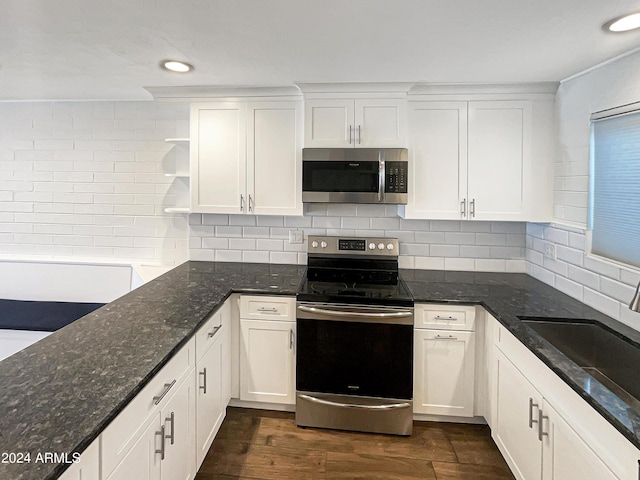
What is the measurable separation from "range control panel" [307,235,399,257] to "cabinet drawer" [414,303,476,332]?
0.63 m

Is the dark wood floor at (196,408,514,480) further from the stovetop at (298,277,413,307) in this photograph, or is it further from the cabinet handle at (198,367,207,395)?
the stovetop at (298,277,413,307)

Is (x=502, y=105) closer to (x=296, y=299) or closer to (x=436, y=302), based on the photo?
(x=436, y=302)

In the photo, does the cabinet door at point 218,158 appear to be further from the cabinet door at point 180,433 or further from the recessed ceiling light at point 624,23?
the recessed ceiling light at point 624,23

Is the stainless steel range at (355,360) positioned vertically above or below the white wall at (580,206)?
below

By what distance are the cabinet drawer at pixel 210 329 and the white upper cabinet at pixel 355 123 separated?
4.13 feet

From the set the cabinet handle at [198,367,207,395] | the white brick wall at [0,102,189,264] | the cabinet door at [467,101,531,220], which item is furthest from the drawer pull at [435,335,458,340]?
the white brick wall at [0,102,189,264]

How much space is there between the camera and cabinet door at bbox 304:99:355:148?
2625 mm

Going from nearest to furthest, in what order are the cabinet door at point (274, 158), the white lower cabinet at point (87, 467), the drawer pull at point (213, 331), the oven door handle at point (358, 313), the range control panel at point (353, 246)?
the white lower cabinet at point (87, 467), the drawer pull at point (213, 331), the oven door handle at point (358, 313), the cabinet door at point (274, 158), the range control panel at point (353, 246)

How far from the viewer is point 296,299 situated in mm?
2402

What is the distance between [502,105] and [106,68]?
251 cm

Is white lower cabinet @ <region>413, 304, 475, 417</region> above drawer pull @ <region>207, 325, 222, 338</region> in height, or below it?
below

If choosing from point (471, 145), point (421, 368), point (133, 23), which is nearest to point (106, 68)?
point (133, 23)

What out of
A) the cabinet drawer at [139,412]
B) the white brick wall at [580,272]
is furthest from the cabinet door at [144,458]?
the white brick wall at [580,272]

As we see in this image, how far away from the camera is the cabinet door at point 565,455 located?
125 cm
